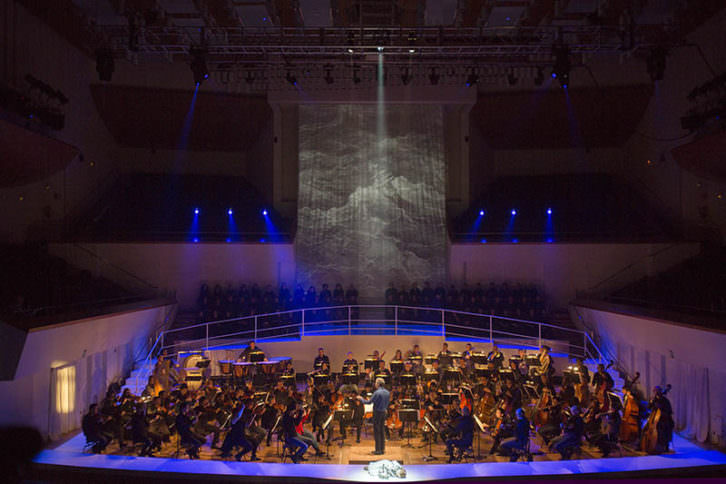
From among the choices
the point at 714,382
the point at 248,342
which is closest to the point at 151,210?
the point at 248,342

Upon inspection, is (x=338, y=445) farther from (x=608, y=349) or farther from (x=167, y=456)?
(x=608, y=349)

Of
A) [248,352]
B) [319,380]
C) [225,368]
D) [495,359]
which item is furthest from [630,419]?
[225,368]

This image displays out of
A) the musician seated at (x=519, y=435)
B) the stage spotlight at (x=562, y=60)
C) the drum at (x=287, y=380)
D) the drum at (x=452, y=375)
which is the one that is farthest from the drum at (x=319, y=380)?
the stage spotlight at (x=562, y=60)

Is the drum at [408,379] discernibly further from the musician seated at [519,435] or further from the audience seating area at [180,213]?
the audience seating area at [180,213]

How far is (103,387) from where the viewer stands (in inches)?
502

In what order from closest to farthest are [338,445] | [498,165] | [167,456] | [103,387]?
[167,456] → [338,445] → [103,387] → [498,165]

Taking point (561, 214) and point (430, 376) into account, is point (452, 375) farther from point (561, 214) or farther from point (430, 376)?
point (561, 214)

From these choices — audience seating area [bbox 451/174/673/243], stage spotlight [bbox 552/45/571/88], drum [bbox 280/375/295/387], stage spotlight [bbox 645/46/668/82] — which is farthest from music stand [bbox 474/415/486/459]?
audience seating area [bbox 451/174/673/243]

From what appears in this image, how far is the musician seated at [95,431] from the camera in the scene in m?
9.66

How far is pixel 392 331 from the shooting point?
16.7m

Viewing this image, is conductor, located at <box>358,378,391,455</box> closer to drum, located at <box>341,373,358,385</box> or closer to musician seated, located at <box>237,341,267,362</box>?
drum, located at <box>341,373,358,385</box>

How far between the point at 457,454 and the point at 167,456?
4851 millimetres

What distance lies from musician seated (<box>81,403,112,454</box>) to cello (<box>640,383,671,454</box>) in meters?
8.97

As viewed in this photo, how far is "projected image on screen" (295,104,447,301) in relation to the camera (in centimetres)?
1964
